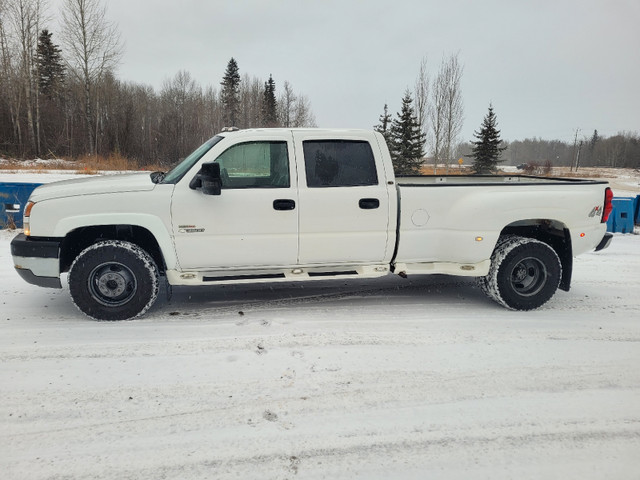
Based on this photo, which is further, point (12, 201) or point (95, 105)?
point (95, 105)

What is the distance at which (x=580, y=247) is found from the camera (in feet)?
17.1

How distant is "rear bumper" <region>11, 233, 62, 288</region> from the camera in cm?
441

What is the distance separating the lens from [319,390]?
3285mm

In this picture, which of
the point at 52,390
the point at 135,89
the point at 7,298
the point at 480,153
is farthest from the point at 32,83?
the point at 52,390

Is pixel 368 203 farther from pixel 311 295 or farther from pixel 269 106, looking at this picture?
pixel 269 106

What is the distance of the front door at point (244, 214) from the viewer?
4.52 meters

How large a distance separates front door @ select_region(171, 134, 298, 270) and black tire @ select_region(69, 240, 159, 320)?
1.33 feet

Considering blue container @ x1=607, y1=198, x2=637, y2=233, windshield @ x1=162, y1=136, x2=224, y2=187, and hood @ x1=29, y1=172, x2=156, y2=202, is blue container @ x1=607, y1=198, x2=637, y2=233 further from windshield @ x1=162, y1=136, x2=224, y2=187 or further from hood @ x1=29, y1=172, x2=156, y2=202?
hood @ x1=29, y1=172, x2=156, y2=202

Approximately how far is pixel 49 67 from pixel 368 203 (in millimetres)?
59406

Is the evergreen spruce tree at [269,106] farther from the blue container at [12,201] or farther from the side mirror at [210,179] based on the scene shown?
the side mirror at [210,179]

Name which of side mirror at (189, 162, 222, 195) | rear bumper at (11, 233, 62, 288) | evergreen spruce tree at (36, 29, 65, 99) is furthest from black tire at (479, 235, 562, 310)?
evergreen spruce tree at (36, 29, 65, 99)

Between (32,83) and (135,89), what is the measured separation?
25087mm

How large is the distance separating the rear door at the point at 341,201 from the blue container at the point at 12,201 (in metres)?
7.51

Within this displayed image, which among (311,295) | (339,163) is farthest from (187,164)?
(311,295)
